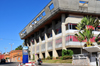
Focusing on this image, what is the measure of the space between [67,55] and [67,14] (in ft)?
41.8

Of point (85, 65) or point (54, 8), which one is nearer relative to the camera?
point (85, 65)

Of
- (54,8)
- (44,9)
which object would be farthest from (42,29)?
(54,8)

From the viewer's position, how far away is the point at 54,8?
156 ft

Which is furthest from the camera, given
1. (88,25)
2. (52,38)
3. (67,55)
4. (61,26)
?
(52,38)

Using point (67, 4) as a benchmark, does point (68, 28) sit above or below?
below

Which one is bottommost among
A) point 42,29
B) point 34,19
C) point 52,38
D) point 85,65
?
point 85,65

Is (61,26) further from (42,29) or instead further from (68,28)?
(42,29)

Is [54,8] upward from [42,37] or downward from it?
upward

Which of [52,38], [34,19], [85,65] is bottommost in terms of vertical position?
[85,65]

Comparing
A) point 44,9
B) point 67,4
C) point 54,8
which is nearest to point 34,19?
point 44,9

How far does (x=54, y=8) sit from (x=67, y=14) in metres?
4.37

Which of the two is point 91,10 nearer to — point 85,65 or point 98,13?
point 98,13

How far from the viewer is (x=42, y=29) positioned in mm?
68125

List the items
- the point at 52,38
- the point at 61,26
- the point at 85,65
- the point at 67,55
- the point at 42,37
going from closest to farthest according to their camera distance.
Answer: the point at 85,65
the point at 67,55
the point at 61,26
the point at 52,38
the point at 42,37
